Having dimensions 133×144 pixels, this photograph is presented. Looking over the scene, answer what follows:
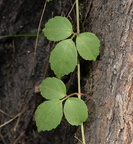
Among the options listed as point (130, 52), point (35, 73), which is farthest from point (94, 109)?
point (35, 73)

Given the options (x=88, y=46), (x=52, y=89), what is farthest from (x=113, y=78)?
(x=52, y=89)

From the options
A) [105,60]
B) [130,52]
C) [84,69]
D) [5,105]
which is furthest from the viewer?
[5,105]

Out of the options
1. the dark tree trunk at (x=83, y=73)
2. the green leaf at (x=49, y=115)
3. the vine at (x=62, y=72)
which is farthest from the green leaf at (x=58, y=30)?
the green leaf at (x=49, y=115)

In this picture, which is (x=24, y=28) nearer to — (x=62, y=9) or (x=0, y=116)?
(x=62, y=9)

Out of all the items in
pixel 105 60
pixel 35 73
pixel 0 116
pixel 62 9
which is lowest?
pixel 0 116

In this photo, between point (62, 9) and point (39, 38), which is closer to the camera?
point (62, 9)

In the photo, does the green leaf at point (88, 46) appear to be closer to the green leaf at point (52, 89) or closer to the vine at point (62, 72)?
the vine at point (62, 72)
